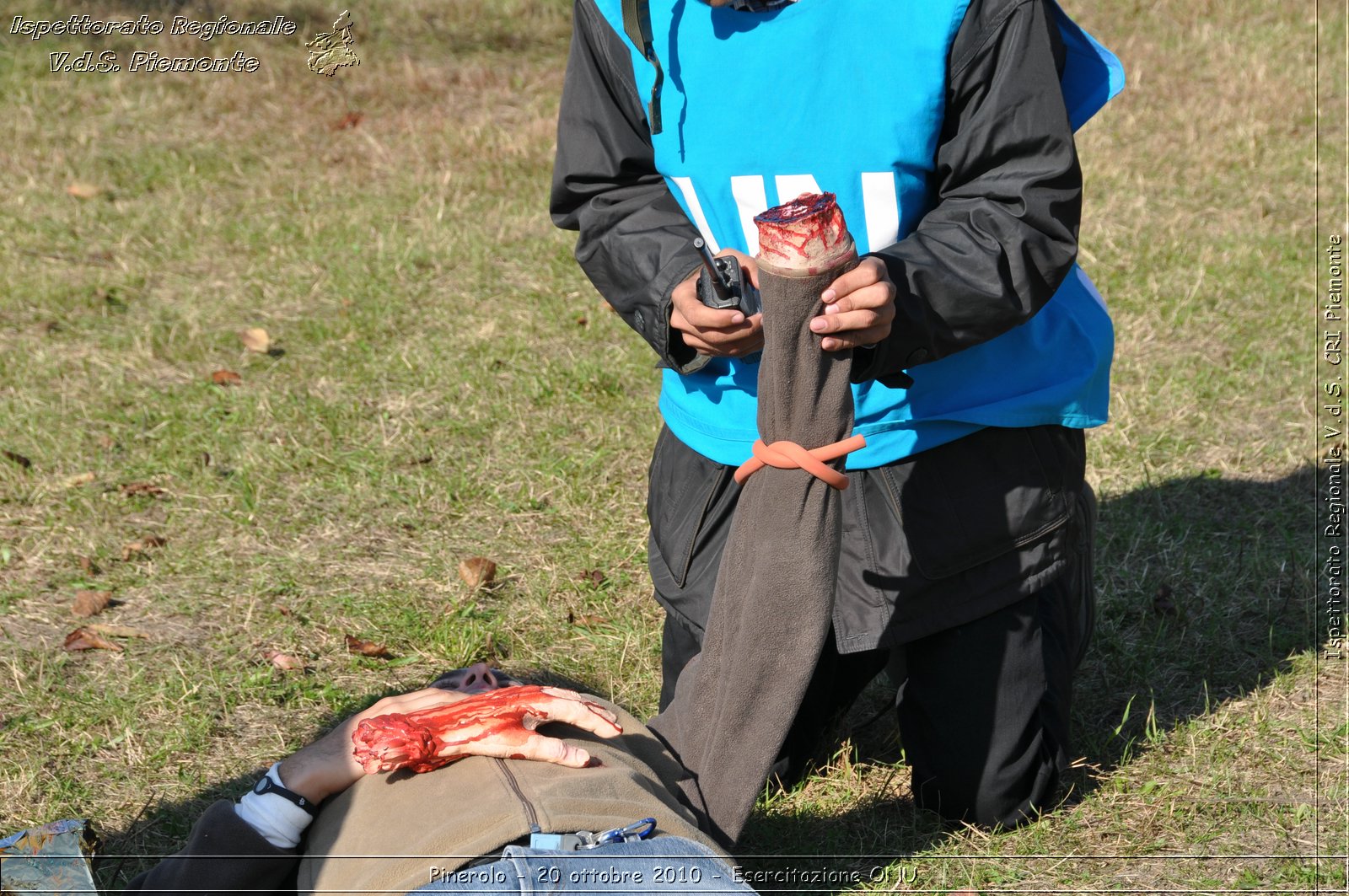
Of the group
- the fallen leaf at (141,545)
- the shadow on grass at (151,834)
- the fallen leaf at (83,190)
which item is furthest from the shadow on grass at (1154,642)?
the fallen leaf at (83,190)

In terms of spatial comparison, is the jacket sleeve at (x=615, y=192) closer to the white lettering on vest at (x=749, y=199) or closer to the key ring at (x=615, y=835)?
the white lettering on vest at (x=749, y=199)

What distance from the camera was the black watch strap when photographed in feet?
6.61

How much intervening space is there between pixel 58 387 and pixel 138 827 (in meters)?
2.42

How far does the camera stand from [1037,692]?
269cm

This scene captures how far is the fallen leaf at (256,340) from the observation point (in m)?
4.98

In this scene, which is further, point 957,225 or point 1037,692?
point 1037,692

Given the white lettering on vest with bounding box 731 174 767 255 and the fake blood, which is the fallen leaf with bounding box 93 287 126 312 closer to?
the white lettering on vest with bounding box 731 174 767 255

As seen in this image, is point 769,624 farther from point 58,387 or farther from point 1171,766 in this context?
point 58,387

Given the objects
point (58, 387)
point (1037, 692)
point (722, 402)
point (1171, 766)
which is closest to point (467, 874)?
point (722, 402)

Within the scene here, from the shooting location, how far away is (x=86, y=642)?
3.41 metres

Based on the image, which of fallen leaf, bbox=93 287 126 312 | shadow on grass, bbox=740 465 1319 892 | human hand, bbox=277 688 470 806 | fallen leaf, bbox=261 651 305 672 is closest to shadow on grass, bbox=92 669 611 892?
fallen leaf, bbox=261 651 305 672

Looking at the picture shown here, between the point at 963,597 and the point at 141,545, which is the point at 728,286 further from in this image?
the point at 141,545

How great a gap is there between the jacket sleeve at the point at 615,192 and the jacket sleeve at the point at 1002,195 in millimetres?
479

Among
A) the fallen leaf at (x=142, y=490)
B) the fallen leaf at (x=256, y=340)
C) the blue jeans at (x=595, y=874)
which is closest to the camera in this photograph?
the blue jeans at (x=595, y=874)
